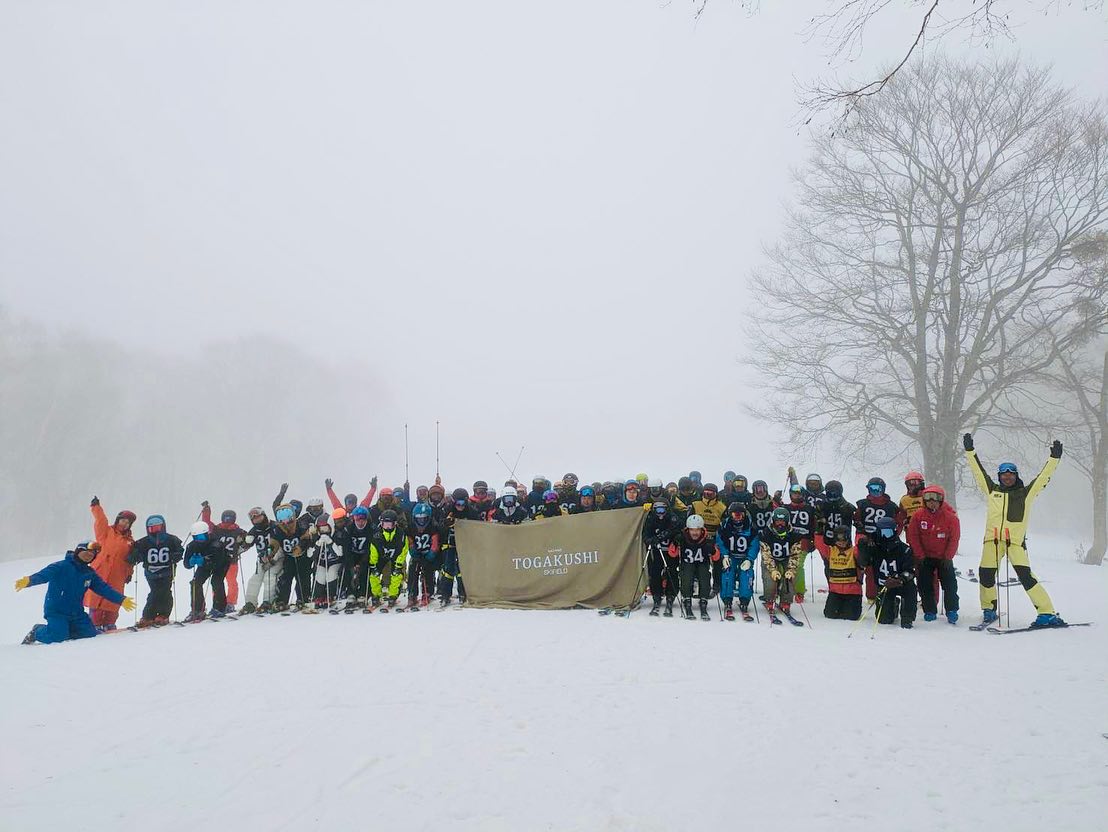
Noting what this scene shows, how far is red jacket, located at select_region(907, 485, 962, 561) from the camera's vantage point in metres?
8.99

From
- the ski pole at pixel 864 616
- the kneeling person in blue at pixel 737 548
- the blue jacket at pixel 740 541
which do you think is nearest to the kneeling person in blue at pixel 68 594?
the kneeling person in blue at pixel 737 548

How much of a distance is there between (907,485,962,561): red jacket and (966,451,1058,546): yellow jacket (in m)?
0.44

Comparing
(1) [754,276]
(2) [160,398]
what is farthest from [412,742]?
(2) [160,398]

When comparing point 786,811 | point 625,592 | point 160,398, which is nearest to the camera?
point 786,811

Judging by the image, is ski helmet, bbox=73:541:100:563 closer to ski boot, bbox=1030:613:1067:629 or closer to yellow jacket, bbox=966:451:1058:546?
yellow jacket, bbox=966:451:1058:546

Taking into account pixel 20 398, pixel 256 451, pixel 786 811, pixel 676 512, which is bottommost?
pixel 786 811

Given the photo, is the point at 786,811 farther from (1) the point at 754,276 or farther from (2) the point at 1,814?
(1) the point at 754,276

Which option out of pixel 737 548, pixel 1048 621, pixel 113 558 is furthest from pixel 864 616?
pixel 113 558

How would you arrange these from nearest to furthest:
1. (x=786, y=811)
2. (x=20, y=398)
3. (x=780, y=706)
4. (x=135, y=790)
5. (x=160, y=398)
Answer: (x=786, y=811) < (x=135, y=790) < (x=780, y=706) < (x=20, y=398) < (x=160, y=398)

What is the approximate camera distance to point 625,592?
10.4 m

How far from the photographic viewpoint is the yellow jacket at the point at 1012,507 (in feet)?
27.7

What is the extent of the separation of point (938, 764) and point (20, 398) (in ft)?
143

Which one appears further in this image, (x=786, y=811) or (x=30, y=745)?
(x=30, y=745)

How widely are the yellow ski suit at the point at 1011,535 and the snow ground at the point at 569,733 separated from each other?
72 cm
